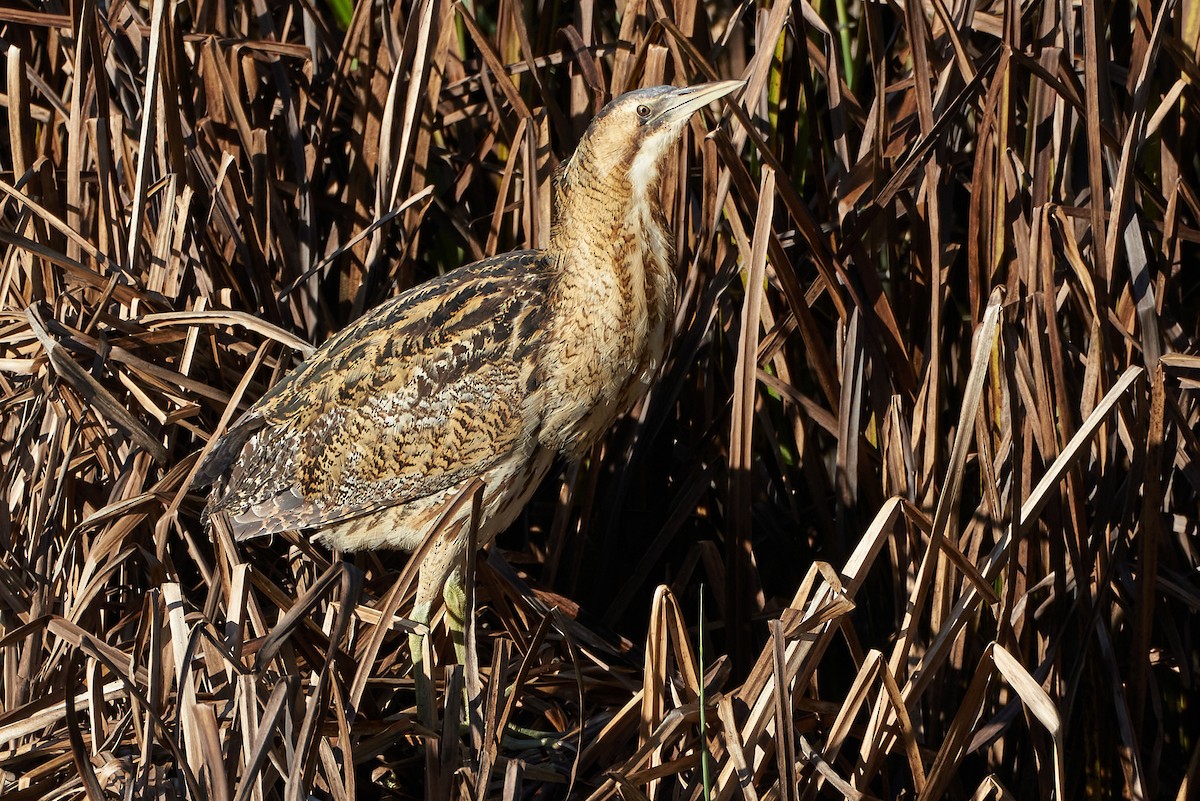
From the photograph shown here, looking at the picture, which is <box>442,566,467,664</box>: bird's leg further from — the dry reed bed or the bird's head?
the bird's head

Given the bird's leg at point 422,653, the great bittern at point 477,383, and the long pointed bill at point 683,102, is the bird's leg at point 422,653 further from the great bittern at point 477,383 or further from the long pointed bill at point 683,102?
the long pointed bill at point 683,102

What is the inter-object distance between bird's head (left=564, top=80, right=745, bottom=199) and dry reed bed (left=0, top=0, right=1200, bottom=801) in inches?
5.8

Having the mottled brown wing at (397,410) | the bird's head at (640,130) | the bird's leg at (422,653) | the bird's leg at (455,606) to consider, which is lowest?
the bird's leg at (455,606)

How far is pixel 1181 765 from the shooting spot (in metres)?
3.12

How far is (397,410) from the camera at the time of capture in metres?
3.02

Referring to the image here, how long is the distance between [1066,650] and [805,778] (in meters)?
0.72

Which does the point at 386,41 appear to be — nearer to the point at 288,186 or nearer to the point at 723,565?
the point at 288,186

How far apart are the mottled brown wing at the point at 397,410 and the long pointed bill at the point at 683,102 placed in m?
0.46

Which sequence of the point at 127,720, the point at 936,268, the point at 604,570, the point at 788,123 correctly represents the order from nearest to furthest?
the point at 127,720 → the point at 936,268 → the point at 788,123 → the point at 604,570

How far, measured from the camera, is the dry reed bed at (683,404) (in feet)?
7.95

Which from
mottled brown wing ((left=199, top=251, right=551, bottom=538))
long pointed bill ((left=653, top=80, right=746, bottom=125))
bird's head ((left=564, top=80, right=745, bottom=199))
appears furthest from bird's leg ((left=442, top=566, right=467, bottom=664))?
long pointed bill ((left=653, top=80, right=746, bottom=125))

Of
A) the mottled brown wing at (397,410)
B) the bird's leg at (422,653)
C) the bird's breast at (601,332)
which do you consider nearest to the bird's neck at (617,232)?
the bird's breast at (601,332)

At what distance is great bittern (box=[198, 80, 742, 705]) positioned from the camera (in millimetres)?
2889

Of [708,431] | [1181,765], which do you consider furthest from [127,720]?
[1181,765]
